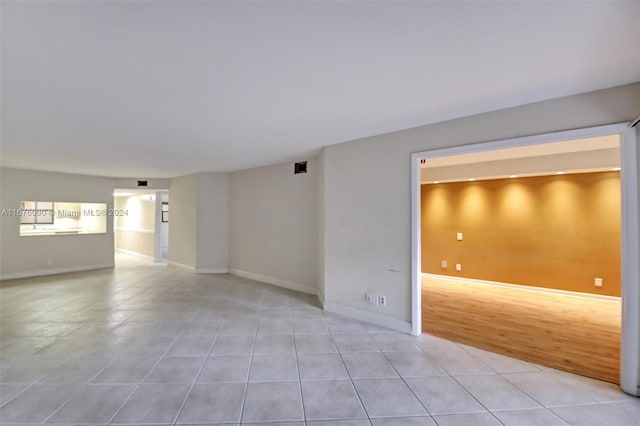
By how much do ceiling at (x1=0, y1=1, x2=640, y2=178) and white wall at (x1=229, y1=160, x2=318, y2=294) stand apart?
1.97m

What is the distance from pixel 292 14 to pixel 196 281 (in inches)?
225

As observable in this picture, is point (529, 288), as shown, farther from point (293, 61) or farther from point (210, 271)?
point (210, 271)

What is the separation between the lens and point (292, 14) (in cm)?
146

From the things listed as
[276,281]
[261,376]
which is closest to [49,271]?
[276,281]

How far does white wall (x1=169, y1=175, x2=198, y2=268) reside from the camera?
6.83 m

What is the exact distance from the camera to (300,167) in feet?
17.0

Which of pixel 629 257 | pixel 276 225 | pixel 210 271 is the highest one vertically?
pixel 276 225

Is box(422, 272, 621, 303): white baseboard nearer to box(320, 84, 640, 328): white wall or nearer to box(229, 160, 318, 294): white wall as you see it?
box(229, 160, 318, 294): white wall

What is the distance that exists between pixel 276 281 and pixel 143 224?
256 inches

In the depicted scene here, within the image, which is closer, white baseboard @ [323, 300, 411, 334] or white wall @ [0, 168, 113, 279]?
white baseboard @ [323, 300, 411, 334]

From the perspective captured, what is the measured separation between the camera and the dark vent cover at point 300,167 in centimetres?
511

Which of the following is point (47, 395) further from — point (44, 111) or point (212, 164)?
point (212, 164)

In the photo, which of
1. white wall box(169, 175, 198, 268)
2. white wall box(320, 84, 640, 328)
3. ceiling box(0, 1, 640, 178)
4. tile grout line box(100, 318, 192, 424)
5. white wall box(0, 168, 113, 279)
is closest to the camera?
ceiling box(0, 1, 640, 178)

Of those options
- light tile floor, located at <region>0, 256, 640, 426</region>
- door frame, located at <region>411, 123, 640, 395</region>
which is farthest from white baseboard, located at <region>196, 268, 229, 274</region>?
door frame, located at <region>411, 123, 640, 395</region>
